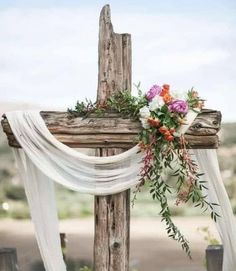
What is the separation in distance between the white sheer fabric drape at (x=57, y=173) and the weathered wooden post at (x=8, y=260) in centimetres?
56

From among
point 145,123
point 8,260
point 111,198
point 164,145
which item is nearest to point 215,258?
point 111,198

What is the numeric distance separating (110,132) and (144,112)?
Answer: 0.80 ft

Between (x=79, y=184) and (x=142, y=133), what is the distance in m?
0.51

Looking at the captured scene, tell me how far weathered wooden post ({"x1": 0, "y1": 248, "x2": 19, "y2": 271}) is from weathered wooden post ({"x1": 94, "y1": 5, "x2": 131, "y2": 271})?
2.46 feet

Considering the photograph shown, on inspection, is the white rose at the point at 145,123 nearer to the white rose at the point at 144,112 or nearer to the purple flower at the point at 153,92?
the white rose at the point at 144,112

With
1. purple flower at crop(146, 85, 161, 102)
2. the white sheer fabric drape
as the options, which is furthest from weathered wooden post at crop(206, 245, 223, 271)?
purple flower at crop(146, 85, 161, 102)

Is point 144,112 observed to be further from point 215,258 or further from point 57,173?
point 215,258

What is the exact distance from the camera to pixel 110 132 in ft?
17.0

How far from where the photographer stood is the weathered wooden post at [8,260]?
19.0 feet

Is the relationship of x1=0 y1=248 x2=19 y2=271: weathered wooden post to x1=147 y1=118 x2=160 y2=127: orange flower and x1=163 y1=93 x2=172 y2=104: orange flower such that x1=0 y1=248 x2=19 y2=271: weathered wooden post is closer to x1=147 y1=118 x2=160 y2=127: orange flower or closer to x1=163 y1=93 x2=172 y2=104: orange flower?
x1=147 y1=118 x2=160 y2=127: orange flower

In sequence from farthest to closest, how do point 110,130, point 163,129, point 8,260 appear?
point 8,260
point 110,130
point 163,129

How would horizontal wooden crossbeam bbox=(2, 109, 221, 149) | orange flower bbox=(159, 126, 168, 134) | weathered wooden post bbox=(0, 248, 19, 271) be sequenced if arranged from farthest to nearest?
1. weathered wooden post bbox=(0, 248, 19, 271)
2. horizontal wooden crossbeam bbox=(2, 109, 221, 149)
3. orange flower bbox=(159, 126, 168, 134)

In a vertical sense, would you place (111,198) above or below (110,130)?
below

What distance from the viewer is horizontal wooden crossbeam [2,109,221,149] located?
16.9ft
